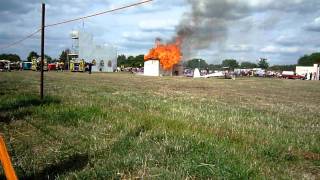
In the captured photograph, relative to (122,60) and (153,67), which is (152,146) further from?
(122,60)

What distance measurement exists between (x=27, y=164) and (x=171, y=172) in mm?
2207

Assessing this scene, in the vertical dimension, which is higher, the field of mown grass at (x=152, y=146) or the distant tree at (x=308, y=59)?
the distant tree at (x=308, y=59)

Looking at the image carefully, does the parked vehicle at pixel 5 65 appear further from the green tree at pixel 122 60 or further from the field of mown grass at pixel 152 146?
the green tree at pixel 122 60

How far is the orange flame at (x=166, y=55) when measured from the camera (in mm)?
70062

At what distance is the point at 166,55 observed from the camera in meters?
71.8

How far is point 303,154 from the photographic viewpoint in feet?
24.0

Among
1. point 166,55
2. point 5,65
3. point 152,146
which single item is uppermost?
point 166,55

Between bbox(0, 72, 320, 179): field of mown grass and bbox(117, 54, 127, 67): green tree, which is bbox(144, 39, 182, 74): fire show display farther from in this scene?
bbox(117, 54, 127, 67): green tree

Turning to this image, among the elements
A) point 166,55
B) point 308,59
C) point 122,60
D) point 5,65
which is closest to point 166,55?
point 166,55

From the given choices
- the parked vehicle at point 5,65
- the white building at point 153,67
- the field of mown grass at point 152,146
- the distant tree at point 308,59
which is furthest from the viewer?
the distant tree at point 308,59

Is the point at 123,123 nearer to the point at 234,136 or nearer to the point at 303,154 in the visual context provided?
the point at 234,136

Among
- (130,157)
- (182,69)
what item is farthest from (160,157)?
(182,69)

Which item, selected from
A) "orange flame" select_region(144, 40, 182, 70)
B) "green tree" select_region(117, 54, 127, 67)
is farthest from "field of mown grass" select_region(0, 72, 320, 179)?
"green tree" select_region(117, 54, 127, 67)

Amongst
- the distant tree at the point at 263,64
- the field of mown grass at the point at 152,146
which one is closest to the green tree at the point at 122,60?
the distant tree at the point at 263,64
